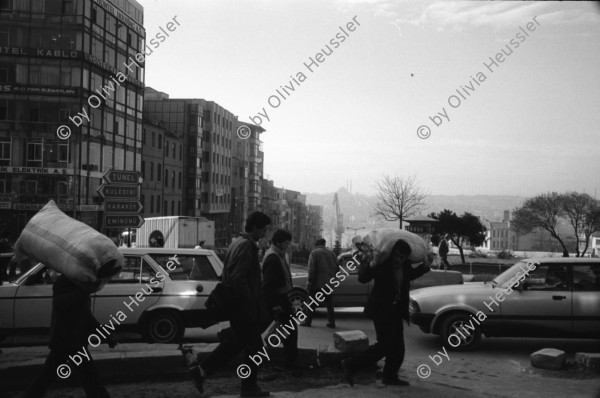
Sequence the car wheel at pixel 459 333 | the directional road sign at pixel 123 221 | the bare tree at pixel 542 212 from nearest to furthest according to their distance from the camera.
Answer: the car wheel at pixel 459 333, the directional road sign at pixel 123 221, the bare tree at pixel 542 212

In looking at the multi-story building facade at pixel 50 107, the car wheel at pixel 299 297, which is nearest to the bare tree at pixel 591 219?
the multi-story building facade at pixel 50 107

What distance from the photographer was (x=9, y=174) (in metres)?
45.4

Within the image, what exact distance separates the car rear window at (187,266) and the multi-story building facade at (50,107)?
3702 cm

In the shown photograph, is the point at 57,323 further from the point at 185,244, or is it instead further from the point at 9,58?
the point at 9,58

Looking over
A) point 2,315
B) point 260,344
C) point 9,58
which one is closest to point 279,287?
point 260,344

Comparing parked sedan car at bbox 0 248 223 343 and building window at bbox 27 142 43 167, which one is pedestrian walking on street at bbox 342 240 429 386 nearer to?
parked sedan car at bbox 0 248 223 343

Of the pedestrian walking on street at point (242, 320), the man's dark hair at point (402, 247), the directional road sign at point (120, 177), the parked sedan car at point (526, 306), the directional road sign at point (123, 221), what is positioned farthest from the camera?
the directional road sign at point (120, 177)

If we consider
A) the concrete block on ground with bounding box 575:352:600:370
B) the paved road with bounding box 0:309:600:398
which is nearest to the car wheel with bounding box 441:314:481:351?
the paved road with bounding box 0:309:600:398

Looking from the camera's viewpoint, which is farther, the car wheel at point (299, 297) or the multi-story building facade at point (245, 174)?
the multi-story building facade at point (245, 174)

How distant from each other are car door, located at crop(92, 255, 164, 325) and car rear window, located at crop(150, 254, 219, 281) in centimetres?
24

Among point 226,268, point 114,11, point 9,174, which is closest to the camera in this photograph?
point 226,268

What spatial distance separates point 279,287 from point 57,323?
2.77m

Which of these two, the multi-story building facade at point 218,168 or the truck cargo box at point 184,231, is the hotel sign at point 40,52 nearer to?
the truck cargo box at point 184,231

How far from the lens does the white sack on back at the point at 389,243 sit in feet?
23.0
